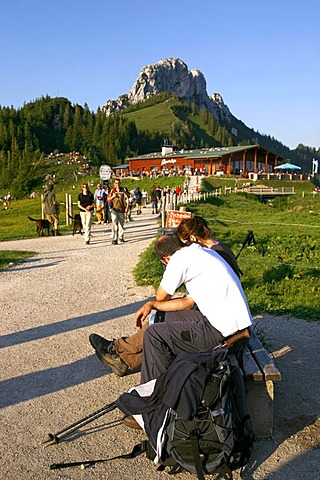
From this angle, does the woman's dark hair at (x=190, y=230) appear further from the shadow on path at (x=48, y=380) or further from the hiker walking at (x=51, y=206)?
the hiker walking at (x=51, y=206)

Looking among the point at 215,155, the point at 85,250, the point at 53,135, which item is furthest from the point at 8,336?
the point at 53,135

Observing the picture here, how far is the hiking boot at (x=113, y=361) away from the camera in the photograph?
5078mm

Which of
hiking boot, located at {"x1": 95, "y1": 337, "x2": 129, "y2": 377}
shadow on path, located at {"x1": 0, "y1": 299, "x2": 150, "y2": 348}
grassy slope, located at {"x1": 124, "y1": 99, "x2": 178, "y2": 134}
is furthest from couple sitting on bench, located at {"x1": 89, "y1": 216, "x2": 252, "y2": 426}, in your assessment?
grassy slope, located at {"x1": 124, "y1": 99, "x2": 178, "y2": 134}

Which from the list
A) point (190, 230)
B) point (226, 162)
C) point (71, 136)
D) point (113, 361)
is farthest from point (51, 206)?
point (71, 136)

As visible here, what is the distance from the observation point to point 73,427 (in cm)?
405

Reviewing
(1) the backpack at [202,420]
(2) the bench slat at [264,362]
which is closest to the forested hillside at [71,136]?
(2) the bench slat at [264,362]

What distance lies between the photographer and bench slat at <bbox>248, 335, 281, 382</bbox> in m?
Result: 3.97

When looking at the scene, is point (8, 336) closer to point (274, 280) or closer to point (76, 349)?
point (76, 349)

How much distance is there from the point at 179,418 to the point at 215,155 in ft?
235

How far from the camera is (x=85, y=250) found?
1391 centimetres

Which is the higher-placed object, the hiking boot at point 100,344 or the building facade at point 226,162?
the building facade at point 226,162

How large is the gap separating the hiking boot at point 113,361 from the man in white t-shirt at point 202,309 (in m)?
1.04

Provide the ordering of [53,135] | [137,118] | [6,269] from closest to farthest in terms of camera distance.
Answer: [6,269]
[53,135]
[137,118]

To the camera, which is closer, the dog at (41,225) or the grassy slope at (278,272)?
the grassy slope at (278,272)
